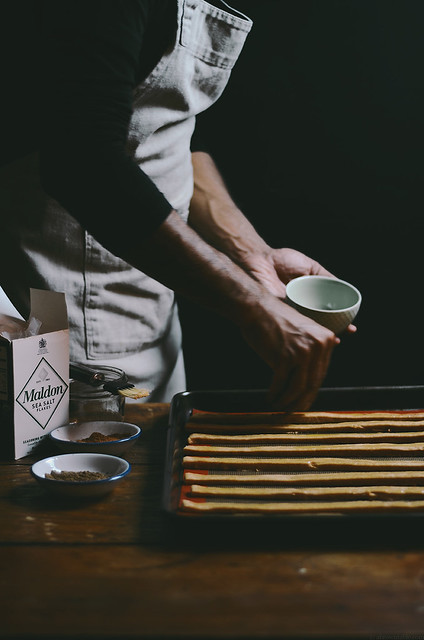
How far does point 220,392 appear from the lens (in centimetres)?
133

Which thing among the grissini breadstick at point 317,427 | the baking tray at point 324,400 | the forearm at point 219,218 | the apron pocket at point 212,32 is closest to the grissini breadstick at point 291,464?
the grissini breadstick at point 317,427

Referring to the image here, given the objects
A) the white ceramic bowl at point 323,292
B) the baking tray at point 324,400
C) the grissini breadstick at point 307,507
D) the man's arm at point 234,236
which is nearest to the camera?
the grissini breadstick at point 307,507

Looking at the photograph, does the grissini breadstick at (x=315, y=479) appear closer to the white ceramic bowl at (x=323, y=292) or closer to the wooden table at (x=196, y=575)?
the wooden table at (x=196, y=575)

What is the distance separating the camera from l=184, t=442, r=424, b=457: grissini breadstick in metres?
1.08

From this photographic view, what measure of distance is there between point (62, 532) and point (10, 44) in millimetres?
962

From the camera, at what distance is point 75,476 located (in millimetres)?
955

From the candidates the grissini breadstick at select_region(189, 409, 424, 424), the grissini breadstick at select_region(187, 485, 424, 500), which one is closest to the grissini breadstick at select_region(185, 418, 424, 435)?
the grissini breadstick at select_region(189, 409, 424, 424)

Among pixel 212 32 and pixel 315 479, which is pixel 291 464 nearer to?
pixel 315 479

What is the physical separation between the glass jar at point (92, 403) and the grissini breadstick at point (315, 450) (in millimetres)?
164

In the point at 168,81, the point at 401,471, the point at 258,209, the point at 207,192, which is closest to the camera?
the point at 401,471

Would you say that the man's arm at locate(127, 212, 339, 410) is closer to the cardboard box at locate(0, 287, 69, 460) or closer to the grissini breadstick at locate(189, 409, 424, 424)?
the grissini breadstick at locate(189, 409, 424, 424)

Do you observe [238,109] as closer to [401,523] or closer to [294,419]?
[294,419]

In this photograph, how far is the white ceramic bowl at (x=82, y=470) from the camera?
916 millimetres

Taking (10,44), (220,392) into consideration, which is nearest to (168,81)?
(10,44)
